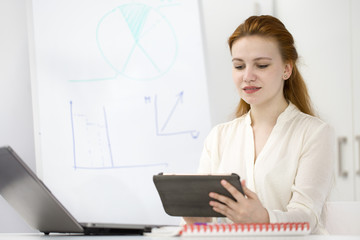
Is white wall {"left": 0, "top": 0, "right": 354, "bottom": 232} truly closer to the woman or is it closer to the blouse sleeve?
the woman

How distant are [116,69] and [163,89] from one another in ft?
0.87

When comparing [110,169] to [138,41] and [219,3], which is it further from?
[219,3]

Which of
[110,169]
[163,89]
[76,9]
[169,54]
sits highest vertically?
[76,9]

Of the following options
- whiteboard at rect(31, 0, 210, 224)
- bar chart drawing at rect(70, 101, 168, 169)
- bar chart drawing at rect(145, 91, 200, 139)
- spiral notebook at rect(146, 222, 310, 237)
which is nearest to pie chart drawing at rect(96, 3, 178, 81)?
whiteboard at rect(31, 0, 210, 224)

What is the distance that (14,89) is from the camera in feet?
8.35

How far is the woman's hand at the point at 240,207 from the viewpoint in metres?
1.12

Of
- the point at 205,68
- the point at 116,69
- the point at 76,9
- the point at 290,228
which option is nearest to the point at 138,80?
the point at 116,69

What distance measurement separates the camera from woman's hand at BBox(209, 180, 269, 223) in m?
1.12

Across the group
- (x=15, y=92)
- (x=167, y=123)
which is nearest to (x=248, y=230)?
(x=167, y=123)

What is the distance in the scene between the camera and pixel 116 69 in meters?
2.26

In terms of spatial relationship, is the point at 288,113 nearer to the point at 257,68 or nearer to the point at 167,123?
the point at 257,68

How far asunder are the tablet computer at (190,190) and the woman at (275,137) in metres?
0.29

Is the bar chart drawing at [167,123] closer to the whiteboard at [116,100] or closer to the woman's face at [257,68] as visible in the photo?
the whiteboard at [116,100]

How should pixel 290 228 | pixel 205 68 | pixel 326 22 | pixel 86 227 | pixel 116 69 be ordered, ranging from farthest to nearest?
pixel 326 22, pixel 116 69, pixel 205 68, pixel 86 227, pixel 290 228
